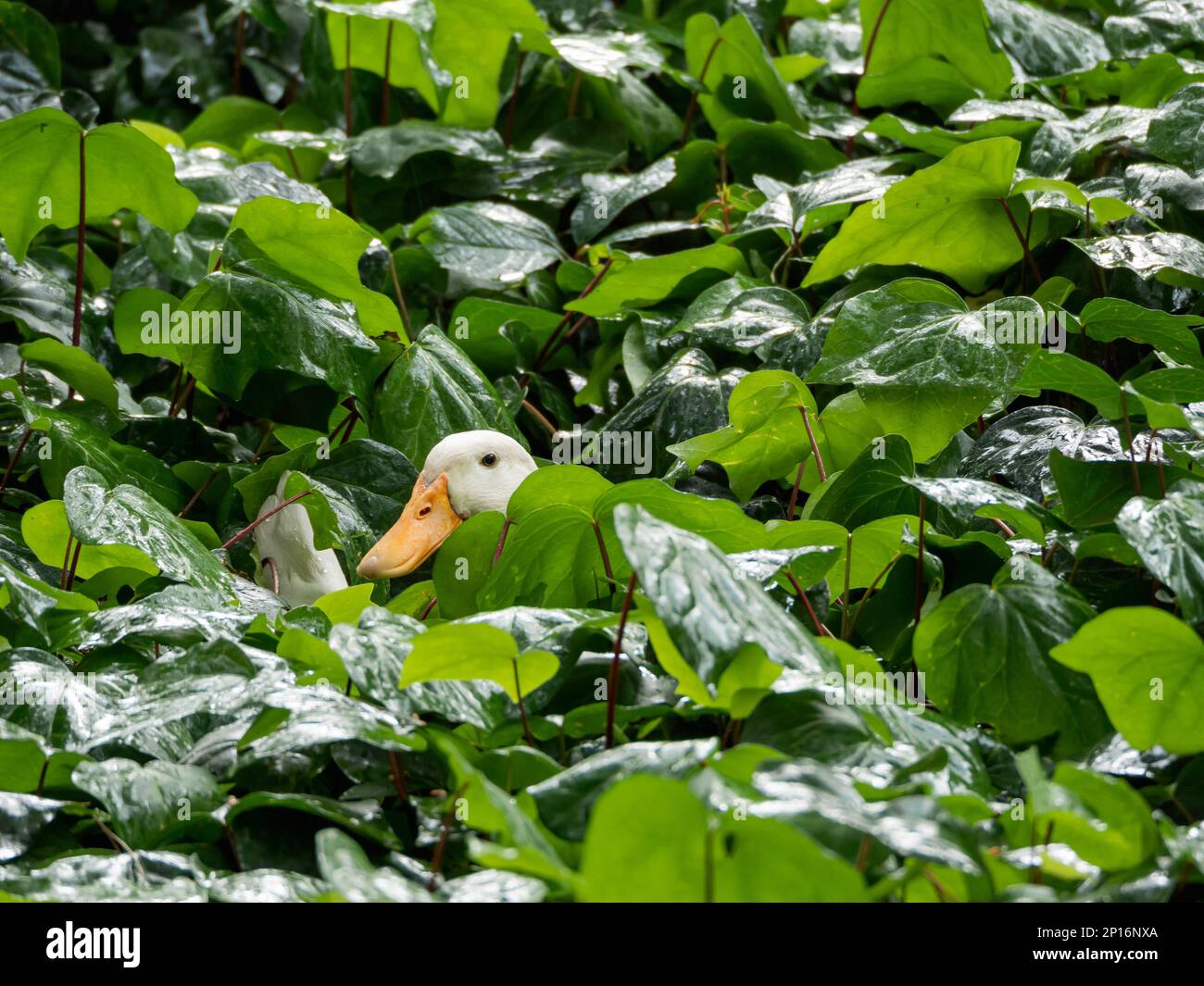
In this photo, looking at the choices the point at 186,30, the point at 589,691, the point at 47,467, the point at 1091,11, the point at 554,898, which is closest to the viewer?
the point at 554,898

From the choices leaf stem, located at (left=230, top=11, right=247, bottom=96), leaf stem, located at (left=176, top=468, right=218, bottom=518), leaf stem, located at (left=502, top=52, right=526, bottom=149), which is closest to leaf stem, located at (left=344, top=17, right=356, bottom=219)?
leaf stem, located at (left=502, top=52, right=526, bottom=149)

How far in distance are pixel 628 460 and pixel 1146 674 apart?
0.90 meters

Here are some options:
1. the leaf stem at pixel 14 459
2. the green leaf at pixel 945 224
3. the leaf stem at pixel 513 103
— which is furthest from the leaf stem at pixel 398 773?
the leaf stem at pixel 513 103

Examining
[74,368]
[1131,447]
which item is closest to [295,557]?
[74,368]

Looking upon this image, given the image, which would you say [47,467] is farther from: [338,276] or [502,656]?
[502,656]

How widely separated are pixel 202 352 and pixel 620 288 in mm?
599

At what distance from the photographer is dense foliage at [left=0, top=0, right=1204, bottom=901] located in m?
0.94

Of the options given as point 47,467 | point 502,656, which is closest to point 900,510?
point 502,656

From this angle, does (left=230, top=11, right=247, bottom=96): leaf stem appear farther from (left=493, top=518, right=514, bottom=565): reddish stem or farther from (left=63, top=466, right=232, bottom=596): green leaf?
(left=493, top=518, right=514, bottom=565): reddish stem

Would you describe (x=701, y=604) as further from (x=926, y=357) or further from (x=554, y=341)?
(x=554, y=341)

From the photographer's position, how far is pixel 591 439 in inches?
74.6

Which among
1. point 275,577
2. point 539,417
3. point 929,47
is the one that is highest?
point 929,47

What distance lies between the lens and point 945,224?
1.74 metres

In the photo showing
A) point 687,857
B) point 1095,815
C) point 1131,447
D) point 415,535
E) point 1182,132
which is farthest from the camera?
point 1182,132
